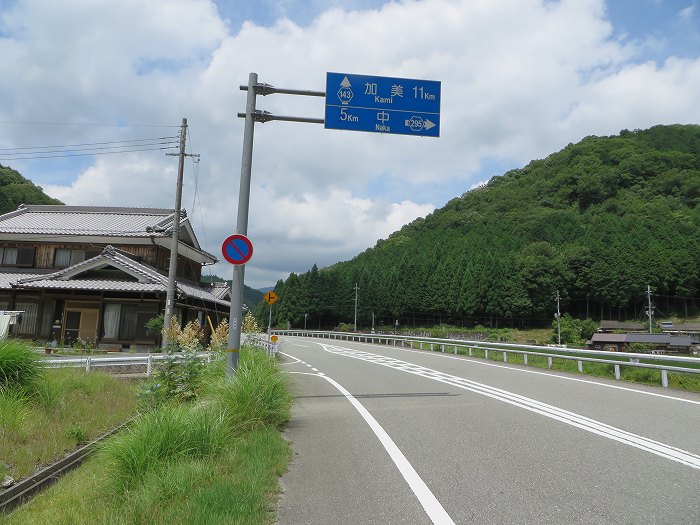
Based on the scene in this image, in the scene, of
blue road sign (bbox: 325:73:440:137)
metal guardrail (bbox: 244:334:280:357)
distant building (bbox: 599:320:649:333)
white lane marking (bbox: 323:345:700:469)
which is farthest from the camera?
distant building (bbox: 599:320:649:333)

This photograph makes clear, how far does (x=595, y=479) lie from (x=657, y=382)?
10.9 meters

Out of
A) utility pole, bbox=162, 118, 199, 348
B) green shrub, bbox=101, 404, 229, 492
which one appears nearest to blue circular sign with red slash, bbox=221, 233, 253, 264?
green shrub, bbox=101, 404, 229, 492

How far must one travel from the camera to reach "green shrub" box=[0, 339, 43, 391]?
393 inches

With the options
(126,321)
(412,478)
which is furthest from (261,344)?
(412,478)

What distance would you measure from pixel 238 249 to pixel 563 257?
92.0 m

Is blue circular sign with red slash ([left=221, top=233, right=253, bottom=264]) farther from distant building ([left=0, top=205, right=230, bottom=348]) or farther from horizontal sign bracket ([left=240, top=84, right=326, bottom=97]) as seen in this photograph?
distant building ([left=0, top=205, right=230, bottom=348])

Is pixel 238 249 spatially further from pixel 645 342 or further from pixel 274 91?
pixel 645 342

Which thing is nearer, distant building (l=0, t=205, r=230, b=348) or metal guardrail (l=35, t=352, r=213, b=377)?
metal guardrail (l=35, t=352, r=213, b=377)

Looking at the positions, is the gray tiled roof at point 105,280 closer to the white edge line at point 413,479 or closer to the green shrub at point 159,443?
the white edge line at point 413,479

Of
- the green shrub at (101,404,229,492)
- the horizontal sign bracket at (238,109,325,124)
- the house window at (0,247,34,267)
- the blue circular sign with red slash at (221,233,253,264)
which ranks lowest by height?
the green shrub at (101,404,229,492)

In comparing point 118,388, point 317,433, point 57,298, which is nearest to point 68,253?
point 57,298

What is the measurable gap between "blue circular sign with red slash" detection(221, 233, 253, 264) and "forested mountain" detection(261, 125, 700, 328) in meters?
78.5

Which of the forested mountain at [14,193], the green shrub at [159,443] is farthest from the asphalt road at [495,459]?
the forested mountain at [14,193]

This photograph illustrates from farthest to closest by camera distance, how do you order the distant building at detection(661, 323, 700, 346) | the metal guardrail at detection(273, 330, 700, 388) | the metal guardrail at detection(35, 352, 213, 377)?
the distant building at detection(661, 323, 700, 346) → the metal guardrail at detection(35, 352, 213, 377) → the metal guardrail at detection(273, 330, 700, 388)
